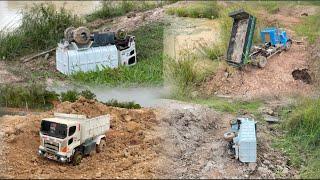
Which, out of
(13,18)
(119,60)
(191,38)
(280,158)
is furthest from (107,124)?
(13,18)

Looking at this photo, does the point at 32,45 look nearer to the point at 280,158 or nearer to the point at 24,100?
the point at 24,100

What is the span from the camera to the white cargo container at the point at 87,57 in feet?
42.3

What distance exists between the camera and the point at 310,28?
15.8 meters

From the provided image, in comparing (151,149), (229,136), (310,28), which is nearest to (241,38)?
(229,136)

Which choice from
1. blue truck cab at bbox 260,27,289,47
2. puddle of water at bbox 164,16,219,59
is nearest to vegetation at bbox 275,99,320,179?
blue truck cab at bbox 260,27,289,47

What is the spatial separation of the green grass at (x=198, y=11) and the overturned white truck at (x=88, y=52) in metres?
5.40

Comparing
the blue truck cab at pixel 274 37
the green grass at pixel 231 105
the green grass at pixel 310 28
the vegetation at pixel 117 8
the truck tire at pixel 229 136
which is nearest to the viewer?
the truck tire at pixel 229 136

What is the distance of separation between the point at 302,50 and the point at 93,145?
740 cm

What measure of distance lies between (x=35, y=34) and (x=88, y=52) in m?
3.04

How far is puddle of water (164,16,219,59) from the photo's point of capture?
14109 millimetres

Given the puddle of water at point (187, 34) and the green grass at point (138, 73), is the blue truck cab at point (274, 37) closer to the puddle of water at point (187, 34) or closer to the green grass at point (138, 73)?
the puddle of water at point (187, 34)

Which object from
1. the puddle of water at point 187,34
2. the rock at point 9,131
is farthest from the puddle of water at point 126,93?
the rock at point 9,131

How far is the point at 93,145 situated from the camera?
8656mm

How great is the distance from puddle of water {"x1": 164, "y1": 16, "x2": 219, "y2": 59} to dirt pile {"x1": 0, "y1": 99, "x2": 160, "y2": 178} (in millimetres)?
3681
